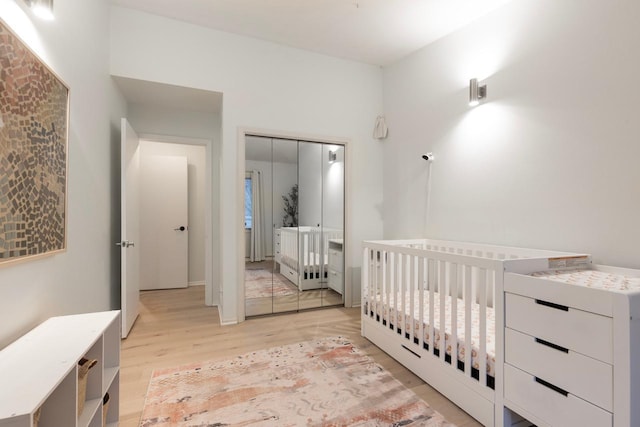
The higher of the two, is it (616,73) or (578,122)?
(616,73)

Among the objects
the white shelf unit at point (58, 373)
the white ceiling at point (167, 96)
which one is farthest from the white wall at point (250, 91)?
the white shelf unit at point (58, 373)

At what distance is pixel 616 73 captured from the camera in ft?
5.65

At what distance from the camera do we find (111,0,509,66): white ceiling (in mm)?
2500

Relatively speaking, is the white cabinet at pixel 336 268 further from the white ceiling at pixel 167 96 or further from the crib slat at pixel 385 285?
the white ceiling at pixel 167 96

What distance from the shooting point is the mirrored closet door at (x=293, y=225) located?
10.5ft

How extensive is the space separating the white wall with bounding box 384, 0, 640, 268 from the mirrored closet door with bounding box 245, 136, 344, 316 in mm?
916

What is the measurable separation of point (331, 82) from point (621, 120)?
99.0 inches

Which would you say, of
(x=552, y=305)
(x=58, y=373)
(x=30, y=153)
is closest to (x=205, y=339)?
(x=58, y=373)

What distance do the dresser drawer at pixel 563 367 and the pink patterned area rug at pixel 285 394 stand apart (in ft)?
1.74

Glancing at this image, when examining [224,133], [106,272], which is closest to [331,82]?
[224,133]

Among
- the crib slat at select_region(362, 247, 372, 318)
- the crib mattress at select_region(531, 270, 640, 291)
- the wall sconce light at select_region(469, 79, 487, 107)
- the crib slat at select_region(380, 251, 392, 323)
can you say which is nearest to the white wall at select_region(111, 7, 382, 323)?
the crib slat at select_region(362, 247, 372, 318)

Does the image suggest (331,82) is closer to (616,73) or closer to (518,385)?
(616,73)

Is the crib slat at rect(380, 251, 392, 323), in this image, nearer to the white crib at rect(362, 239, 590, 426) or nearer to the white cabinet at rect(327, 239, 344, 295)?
the white crib at rect(362, 239, 590, 426)

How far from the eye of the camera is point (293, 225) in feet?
11.0
